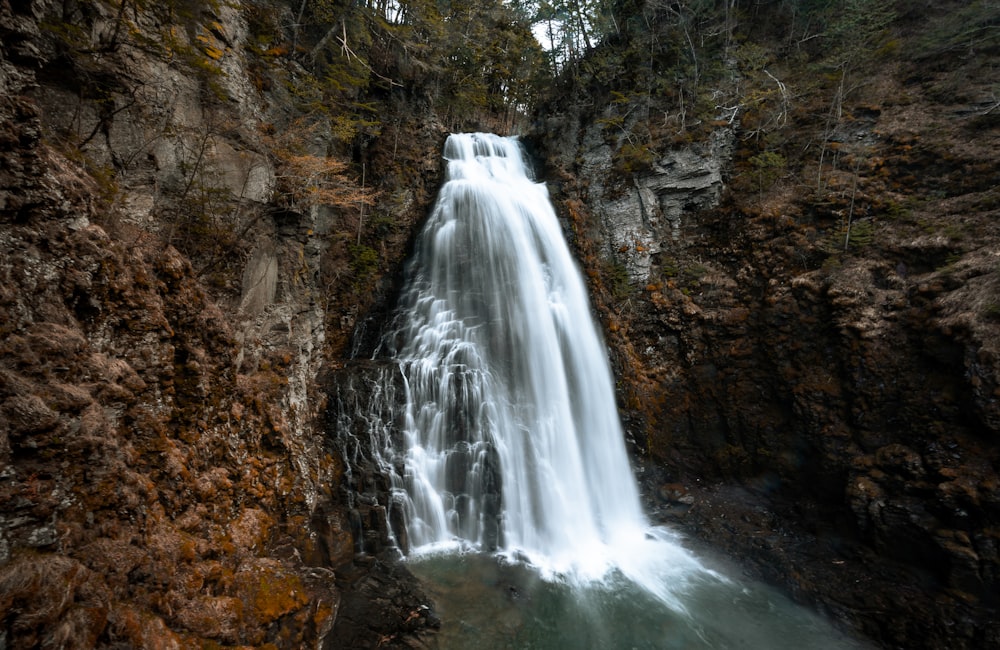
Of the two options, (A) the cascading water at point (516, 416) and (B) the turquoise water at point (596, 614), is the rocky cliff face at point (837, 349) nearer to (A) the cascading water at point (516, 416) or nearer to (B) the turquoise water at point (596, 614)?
(B) the turquoise water at point (596, 614)

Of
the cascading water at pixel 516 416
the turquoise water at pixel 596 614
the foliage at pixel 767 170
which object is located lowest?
the turquoise water at pixel 596 614

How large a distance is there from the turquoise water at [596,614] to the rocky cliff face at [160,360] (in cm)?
81

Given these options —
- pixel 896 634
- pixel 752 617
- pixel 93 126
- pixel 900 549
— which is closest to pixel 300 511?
pixel 93 126

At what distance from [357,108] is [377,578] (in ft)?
40.5

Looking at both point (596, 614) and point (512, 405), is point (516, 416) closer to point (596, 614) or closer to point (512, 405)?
point (512, 405)

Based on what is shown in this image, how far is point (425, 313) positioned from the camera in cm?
1058

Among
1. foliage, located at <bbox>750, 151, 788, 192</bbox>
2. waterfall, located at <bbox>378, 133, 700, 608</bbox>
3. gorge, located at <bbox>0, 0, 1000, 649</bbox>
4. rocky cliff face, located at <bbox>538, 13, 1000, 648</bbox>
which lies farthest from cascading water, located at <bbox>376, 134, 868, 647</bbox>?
foliage, located at <bbox>750, 151, 788, 192</bbox>

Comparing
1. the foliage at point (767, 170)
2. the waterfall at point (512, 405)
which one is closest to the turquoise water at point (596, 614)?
the waterfall at point (512, 405)

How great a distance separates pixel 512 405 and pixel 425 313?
3345 millimetres

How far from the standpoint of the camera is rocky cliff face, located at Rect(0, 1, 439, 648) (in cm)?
324

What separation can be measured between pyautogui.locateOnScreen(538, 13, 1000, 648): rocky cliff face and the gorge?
63mm

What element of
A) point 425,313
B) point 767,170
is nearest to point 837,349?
point 767,170

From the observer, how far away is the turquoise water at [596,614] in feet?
20.6

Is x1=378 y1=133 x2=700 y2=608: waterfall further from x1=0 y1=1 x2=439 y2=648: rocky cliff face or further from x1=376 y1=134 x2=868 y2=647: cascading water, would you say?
x1=0 y1=1 x2=439 y2=648: rocky cliff face
